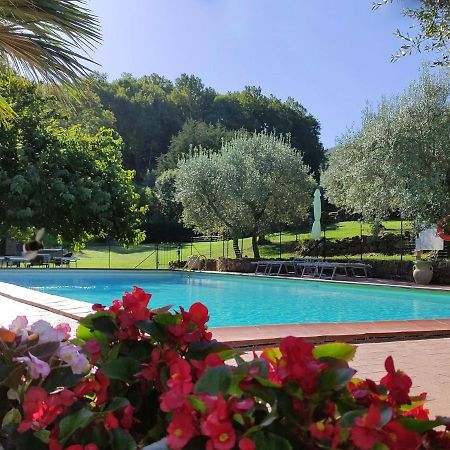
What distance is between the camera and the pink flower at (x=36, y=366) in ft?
4.24

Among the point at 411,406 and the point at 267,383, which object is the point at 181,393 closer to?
the point at 267,383

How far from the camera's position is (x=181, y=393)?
1.05 metres

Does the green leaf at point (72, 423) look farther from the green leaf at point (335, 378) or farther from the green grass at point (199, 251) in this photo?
the green grass at point (199, 251)

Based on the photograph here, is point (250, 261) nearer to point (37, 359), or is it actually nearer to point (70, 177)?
point (70, 177)

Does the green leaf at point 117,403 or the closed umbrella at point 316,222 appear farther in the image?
the closed umbrella at point 316,222

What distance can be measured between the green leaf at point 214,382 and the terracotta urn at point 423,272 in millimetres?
16404

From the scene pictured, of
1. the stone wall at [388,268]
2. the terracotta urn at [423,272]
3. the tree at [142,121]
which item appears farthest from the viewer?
the tree at [142,121]

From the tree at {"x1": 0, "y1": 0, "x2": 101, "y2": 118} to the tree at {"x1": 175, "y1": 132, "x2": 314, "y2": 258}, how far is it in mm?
20195

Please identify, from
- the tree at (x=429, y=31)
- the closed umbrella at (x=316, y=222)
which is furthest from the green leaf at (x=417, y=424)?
the closed umbrella at (x=316, y=222)

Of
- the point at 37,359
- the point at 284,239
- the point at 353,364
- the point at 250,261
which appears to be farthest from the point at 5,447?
the point at 284,239

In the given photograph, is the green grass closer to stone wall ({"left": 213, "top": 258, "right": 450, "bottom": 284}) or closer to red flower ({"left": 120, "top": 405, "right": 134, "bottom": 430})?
stone wall ({"left": 213, "top": 258, "right": 450, "bottom": 284})

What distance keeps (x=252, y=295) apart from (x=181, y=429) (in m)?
13.9

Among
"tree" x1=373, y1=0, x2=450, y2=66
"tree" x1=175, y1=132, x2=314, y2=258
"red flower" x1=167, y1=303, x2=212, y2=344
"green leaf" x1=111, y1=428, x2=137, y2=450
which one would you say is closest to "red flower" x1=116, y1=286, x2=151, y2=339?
"red flower" x1=167, y1=303, x2=212, y2=344

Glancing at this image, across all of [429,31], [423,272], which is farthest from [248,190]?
[429,31]
